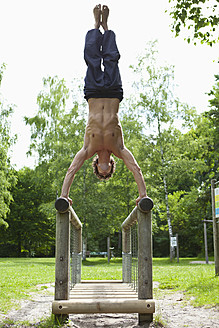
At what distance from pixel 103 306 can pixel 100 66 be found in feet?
8.38

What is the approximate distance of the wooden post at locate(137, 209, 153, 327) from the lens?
377cm

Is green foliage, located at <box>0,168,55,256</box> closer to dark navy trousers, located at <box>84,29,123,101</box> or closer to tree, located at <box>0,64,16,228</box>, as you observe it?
tree, located at <box>0,64,16,228</box>

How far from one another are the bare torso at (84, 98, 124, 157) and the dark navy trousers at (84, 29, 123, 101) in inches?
3.4

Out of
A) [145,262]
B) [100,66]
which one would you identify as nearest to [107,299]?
[145,262]

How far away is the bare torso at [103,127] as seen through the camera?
3.93 meters

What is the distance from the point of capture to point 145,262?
3797mm

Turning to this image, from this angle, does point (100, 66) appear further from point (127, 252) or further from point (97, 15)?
point (127, 252)

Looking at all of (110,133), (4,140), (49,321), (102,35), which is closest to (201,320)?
(49,321)

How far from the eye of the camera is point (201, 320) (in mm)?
4203

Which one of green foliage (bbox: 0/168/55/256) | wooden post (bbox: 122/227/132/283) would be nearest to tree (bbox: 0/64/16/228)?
green foliage (bbox: 0/168/55/256)

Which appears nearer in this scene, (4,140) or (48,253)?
(4,140)

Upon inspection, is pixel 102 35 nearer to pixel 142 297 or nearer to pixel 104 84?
pixel 104 84

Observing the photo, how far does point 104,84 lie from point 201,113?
1825cm

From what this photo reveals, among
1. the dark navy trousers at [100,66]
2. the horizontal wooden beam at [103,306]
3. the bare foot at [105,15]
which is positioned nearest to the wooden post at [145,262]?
the horizontal wooden beam at [103,306]
